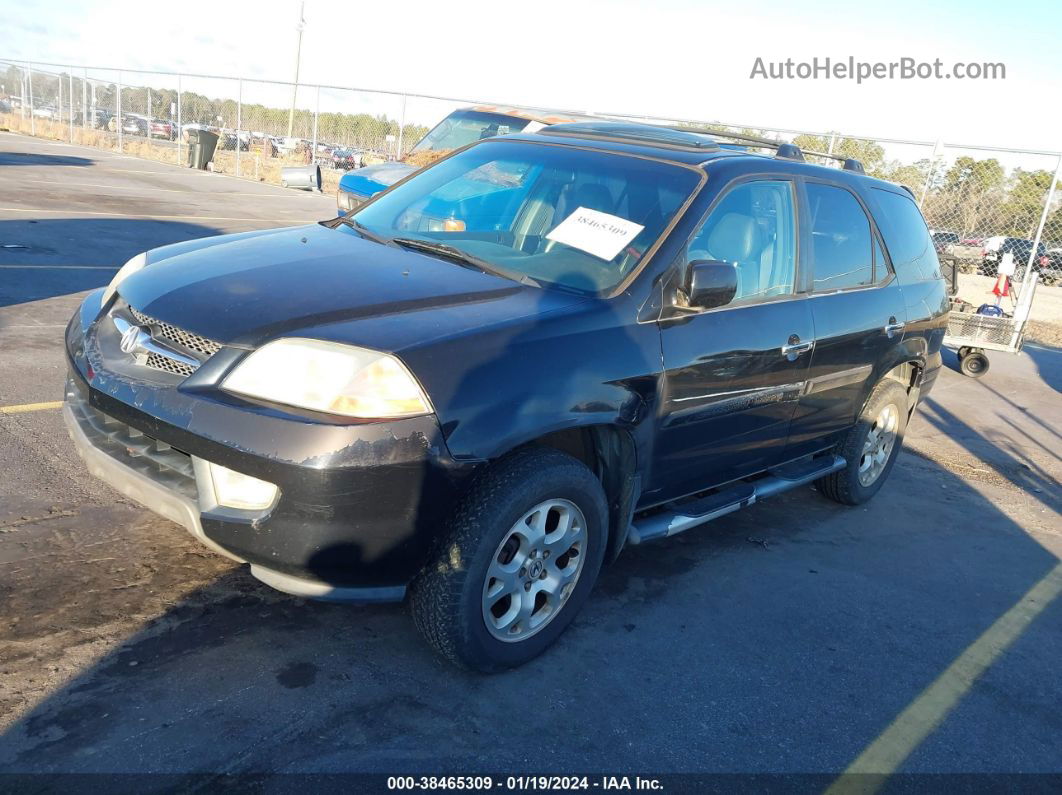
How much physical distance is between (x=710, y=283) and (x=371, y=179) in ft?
A: 25.8

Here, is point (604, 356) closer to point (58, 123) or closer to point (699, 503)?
point (699, 503)

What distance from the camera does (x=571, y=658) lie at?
3328 millimetres

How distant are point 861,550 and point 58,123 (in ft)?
103

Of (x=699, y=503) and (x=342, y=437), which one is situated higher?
(x=342, y=437)

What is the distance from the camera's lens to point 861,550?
4844 mm

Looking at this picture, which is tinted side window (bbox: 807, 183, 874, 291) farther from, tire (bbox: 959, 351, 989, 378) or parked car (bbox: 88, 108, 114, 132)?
parked car (bbox: 88, 108, 114, 132)

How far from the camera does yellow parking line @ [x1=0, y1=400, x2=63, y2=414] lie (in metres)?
4.78

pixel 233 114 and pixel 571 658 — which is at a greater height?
pixel 233 114

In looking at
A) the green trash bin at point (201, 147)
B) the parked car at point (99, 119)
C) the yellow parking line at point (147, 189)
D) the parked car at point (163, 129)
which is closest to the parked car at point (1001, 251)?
the yellow parking line at point (147, 189)

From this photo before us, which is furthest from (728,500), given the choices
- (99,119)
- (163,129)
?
(99,119)

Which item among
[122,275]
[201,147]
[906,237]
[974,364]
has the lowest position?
[974,364]

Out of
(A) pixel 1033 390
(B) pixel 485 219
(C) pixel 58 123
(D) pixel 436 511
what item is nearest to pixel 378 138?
(C) pixel 58 123

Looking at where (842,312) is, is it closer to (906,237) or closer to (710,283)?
(906,237)

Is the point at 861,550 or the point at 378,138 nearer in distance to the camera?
the point at 861,550
